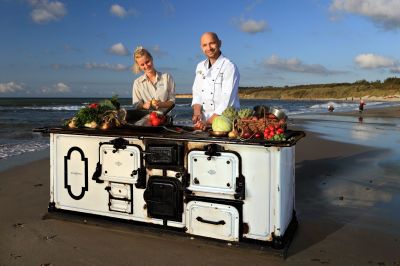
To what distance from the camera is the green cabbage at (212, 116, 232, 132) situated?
13.6 ft

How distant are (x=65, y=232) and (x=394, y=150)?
9556 millimetres

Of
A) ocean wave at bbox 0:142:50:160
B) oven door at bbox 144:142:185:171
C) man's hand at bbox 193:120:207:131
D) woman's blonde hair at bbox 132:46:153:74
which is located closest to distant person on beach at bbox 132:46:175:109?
woman's blonde hair at bbox 132:46:153:74

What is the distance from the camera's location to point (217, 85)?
487 centimetres

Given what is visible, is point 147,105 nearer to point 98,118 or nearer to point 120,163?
point 98,118

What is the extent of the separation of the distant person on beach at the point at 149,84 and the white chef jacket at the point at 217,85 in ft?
1.73

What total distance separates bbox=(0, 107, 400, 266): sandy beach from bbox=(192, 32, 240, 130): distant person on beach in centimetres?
155

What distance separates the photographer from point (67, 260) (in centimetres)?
391

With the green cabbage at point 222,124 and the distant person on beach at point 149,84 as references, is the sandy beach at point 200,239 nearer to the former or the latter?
the green cabbage at point 222,124

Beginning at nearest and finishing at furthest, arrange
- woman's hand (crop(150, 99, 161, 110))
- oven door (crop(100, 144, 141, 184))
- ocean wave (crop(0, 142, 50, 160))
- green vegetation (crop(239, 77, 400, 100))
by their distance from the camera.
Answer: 1. oven door (crop(100, 144, 141, 184))
2. woman's hand (crop(150, 99, 161, 110))
3. ocean wave (crop(0, 142, 50, 160))
4. green vegetation (crop(239, 77, 400, 100))

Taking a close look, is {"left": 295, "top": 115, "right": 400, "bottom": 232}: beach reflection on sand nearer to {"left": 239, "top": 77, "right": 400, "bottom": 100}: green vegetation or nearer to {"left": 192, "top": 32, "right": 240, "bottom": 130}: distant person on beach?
{"left": 192, "top": 32, "right": 240, "bottom": 130}: distant person on beach

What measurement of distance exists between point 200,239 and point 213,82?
6.28 feet

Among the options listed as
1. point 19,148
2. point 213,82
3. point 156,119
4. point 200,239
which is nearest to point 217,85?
point 213,82

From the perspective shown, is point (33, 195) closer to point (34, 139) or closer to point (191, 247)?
point (191, 247)

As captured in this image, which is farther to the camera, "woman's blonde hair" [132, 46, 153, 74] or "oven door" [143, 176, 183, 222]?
"woman's blonde hair" [132, 46, 153, 74]
